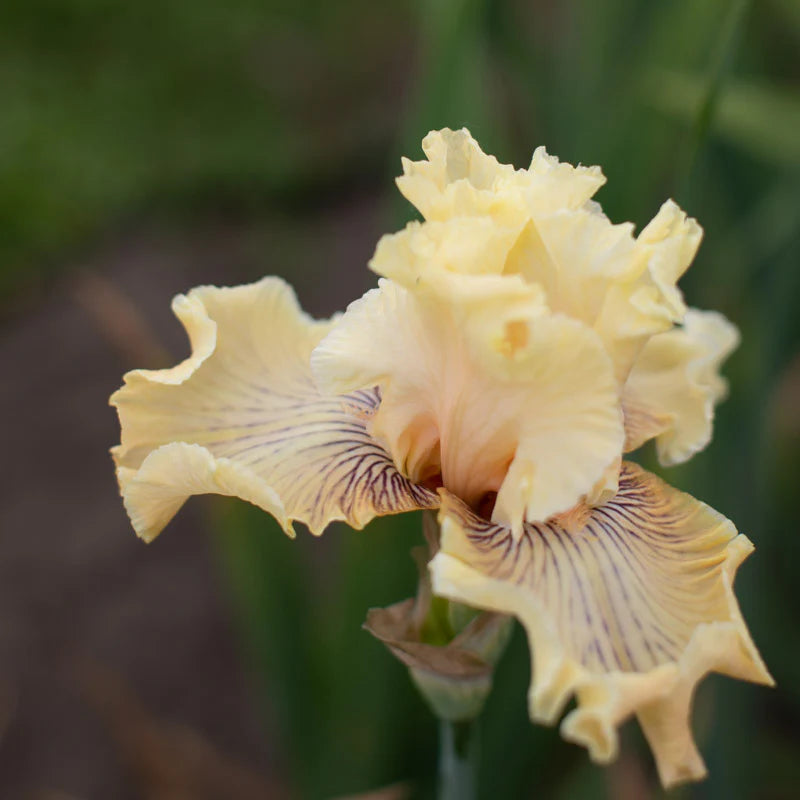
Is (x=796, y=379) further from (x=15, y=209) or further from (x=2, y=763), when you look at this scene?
(x=15, y=209)

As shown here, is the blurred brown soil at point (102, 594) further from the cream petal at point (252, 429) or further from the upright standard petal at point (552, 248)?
the upright standard petal at point (552, 248)

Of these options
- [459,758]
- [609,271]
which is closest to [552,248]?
[609,271]

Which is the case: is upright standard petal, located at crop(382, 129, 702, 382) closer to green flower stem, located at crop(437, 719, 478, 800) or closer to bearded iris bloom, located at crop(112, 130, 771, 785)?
bearded iris bloom, located at crop(112, 130, 771, 785)

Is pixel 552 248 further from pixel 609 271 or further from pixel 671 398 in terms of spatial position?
pixel 671 398

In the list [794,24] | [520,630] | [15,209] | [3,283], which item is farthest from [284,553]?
[15,209]

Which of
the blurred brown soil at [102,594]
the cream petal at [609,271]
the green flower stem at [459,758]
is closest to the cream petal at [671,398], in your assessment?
the cream petal at [609,271]

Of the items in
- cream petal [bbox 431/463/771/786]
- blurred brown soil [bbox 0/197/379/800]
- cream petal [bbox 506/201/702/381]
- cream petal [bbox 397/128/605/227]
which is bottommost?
blurred brown soil [bbox 0/197/379/800]

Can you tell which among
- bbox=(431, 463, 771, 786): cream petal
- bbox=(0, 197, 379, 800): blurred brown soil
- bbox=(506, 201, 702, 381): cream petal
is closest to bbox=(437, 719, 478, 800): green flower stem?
bbox=(431, 463, 771, 786): cream petal
